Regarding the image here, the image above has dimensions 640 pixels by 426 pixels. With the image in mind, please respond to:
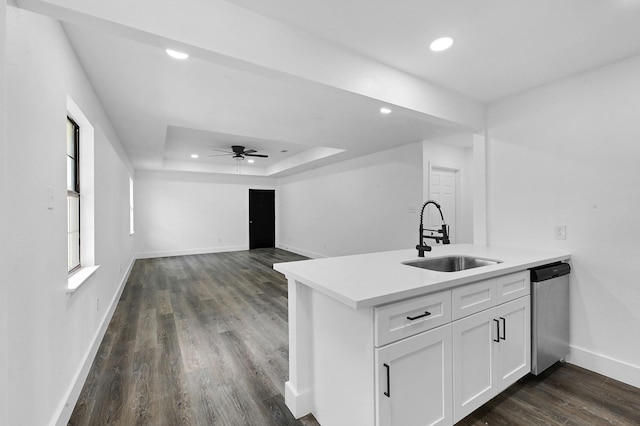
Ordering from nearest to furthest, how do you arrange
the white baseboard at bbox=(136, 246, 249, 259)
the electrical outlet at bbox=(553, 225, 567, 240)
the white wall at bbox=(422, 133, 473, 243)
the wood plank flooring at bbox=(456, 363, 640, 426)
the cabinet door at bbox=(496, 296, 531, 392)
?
the wood plank flooring at bbox=(456, 363, 640, 426)
the cabinet door at bbox=(496, 296, 531, 392)
the electrical outlet at bbox=(553, 225, 567, 240)
the white wall at bbox=(422, 133, 473, 243)
the white baseboard at bbox=(136, 246, 249, 259)

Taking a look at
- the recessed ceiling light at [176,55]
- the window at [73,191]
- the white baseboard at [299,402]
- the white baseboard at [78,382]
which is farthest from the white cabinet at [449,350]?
the window at [73,191]

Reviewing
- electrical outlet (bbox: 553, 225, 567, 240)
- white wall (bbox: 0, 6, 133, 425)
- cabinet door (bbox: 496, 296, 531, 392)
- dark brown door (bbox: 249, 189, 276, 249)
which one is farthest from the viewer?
dark brown door (bbox: 249, 189, 276, 249)

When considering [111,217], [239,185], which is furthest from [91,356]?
[239,185]

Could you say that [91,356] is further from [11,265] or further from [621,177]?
[621,177]

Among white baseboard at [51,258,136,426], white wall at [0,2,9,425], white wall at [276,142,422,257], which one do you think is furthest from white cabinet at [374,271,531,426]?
white wall at [276,142,422,257]

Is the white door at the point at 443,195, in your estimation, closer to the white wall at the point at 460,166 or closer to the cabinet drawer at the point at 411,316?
the white wall at the point at 460,166

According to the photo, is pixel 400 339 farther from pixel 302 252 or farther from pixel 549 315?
pixel 302 252

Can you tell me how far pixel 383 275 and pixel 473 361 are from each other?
0.75 meters

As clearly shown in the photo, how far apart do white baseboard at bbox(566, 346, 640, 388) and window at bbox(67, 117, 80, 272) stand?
420cm

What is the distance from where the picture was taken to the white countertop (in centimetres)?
129

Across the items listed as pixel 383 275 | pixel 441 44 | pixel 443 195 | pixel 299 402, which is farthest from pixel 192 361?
pixel 443 195

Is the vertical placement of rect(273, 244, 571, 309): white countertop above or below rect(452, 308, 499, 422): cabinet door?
above

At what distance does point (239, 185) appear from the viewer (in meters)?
9.04

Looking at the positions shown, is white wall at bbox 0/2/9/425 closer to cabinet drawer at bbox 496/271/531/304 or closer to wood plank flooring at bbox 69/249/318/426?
wood plank flooring at bbox 69/249/318/426
